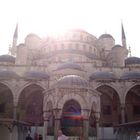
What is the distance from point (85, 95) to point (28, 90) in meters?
13.0

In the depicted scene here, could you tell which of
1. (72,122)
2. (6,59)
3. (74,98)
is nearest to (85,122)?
(72,122)

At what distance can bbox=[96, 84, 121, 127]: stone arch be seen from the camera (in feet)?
72.9

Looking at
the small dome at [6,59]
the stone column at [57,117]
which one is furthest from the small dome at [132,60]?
the stone column at [57,117]

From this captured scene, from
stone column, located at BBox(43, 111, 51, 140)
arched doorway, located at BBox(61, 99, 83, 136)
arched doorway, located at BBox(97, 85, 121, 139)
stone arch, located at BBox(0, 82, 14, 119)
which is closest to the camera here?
arched doorway, located at BBox(61, 99, 83, 136)

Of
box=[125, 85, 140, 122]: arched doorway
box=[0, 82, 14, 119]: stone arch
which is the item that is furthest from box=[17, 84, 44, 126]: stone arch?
box=[125, 85, 140, 122]: arched doorway

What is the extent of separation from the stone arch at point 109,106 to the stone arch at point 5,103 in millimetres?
8442

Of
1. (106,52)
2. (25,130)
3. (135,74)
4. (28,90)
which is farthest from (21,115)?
(106,52)

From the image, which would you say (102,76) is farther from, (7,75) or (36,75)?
(7,75)

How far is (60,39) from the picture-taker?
2986 centimetres

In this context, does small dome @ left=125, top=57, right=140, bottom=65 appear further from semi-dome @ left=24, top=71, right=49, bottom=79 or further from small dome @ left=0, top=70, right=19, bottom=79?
small dome @ left=0, top=70, right=19, bottom=79

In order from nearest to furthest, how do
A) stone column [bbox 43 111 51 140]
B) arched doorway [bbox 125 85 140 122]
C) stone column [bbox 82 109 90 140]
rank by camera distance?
stone column [bbox 82 109 90 140] → stone column [bbox 43 111 51 140] → arched doorway [bbox 125 85 140 122]

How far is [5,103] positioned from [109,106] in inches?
389

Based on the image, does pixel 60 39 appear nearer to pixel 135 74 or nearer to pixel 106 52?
pixel 106 52

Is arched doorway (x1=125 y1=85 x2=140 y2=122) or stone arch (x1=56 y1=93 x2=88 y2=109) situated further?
arched doorway (x1=125 y1=85 x2=140 y2=122)
